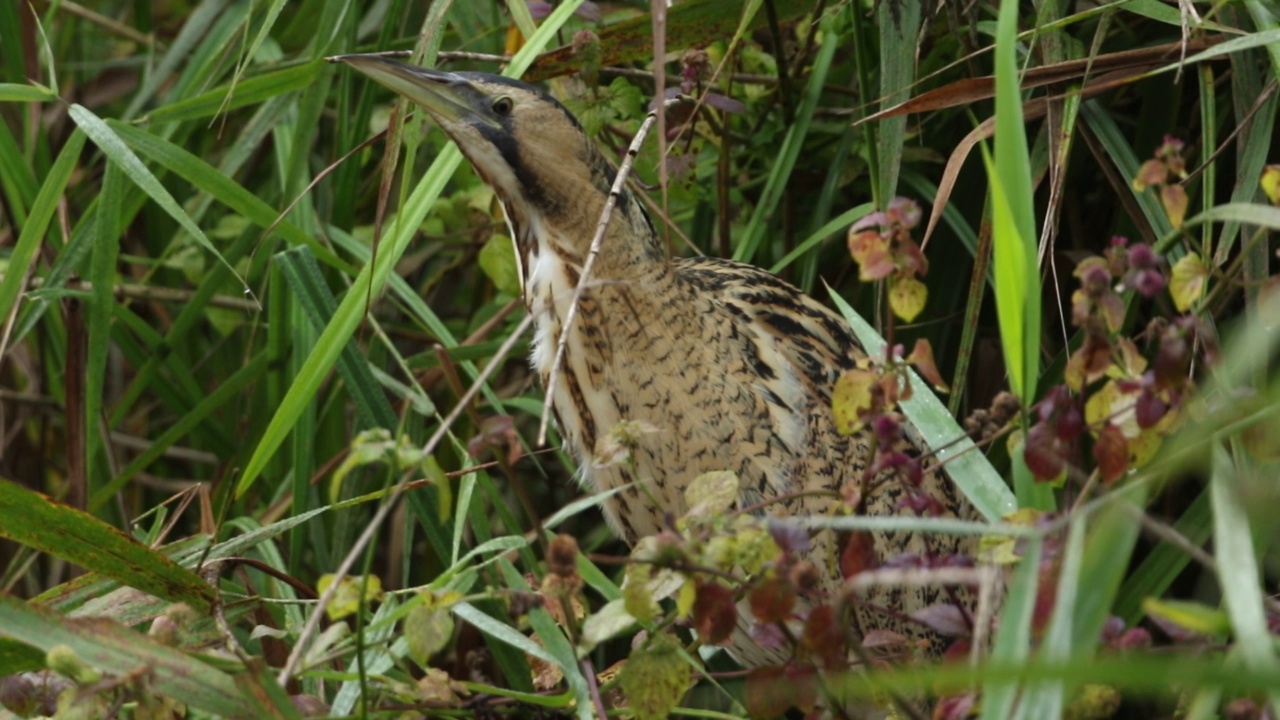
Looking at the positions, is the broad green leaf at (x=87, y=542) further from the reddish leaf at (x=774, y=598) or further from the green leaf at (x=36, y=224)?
the reddish leaf at (x=774, y=598)

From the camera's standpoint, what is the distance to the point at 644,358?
168 centimetres

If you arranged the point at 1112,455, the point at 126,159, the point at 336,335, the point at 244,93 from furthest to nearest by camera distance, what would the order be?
the point at 244,93, the point at 126,159, the point at 336,335, the point at 1112,455

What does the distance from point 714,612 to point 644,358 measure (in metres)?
0.64

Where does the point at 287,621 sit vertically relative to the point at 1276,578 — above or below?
above

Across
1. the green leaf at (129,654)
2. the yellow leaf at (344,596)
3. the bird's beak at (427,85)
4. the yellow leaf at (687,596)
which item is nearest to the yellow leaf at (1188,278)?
the yellow leaf at (687,596)

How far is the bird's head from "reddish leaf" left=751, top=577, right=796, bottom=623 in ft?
2.39

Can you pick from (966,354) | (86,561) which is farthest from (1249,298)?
(86,561)

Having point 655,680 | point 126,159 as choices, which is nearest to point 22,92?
point 126,159

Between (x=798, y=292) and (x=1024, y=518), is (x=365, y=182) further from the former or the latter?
(x=1024, y=518)

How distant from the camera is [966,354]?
5.30 ft

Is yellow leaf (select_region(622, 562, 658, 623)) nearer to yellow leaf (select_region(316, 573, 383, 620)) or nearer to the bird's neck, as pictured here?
yellow leaf (select_region(316, 573, 383, 620))

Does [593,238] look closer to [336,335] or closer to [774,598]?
[336,335]

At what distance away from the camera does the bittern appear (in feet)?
5.40

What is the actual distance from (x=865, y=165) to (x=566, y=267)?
0.44 metres
